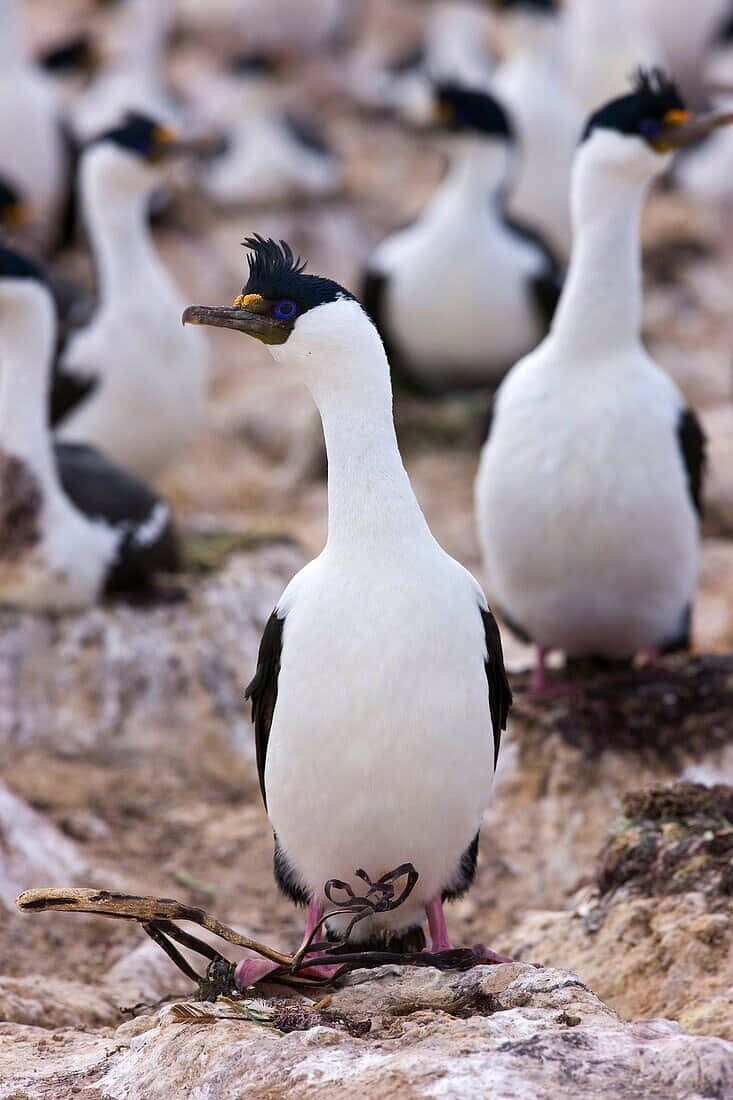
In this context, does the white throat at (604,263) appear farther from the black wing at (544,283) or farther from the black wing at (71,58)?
the black wing at (71,58)

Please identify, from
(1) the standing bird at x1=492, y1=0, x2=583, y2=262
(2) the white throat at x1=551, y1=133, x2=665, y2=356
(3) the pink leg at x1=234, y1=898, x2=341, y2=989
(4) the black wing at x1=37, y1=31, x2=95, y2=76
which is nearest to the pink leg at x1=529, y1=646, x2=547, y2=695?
(2) the white throat at x1=551, y1=133, x2=665, y2=356

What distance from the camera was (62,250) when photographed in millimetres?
14531

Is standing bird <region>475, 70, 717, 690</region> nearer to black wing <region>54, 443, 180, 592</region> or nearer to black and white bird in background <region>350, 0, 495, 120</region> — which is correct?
black wing <region>54, 443, 180, 592</region>

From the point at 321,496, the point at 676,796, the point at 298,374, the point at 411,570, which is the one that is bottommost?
the point at 676,796

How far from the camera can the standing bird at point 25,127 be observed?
13.3 m

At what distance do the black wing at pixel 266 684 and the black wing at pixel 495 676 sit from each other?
1.76ft

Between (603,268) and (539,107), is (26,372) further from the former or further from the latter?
(539,107)

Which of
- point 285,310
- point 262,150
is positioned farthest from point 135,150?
point 262,150

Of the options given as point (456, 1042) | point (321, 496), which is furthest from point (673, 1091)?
point (321, 496)

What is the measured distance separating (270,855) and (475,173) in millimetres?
5571

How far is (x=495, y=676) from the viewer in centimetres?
473

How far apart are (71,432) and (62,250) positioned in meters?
4.78

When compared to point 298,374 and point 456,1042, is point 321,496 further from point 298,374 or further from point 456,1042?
point 456,1042

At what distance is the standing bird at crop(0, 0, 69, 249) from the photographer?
13344mm
